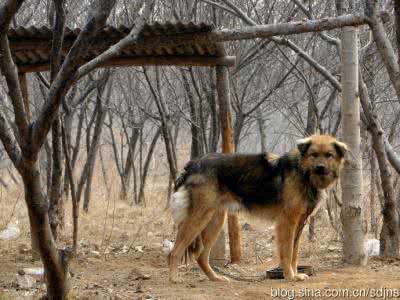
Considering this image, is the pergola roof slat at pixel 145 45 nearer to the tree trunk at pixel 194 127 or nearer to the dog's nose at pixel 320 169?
the dog's nose at pixel 320 169

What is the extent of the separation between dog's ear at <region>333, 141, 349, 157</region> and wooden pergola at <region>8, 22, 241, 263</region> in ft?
5.99

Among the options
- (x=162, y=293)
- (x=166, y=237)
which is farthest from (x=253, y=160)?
(x=166, y=237)

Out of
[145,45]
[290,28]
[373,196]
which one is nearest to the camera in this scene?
[290,28]

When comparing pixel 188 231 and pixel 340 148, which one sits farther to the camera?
pixel 188 231

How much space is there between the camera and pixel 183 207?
7473 mm

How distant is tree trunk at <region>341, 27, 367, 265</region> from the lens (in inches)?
309

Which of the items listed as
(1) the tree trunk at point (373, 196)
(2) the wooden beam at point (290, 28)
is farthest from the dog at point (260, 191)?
(1) the tree trunk at point (373, 196)

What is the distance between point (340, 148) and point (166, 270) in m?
2.98

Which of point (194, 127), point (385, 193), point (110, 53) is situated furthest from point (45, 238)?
point (194, 127)

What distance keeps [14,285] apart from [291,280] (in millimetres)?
2927

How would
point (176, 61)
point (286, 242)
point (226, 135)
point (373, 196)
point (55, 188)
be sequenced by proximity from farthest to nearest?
point (373, 196) → point (226, 135) → point (176, 61) → point (55, 188) → point (286, 242)

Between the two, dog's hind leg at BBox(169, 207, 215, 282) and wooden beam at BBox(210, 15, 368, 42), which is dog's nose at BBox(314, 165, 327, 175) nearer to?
dog's hind leg at BBox(169, 207, 215, 282)

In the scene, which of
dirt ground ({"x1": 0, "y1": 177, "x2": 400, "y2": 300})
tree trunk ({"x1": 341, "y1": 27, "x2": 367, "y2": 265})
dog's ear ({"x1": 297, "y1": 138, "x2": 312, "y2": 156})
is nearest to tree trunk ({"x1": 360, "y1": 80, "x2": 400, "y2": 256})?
dirt ground ({"x1": 0, "y1": 177, "x2": 400, "y2": 300})

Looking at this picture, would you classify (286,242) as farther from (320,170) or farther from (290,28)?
(290,28)
